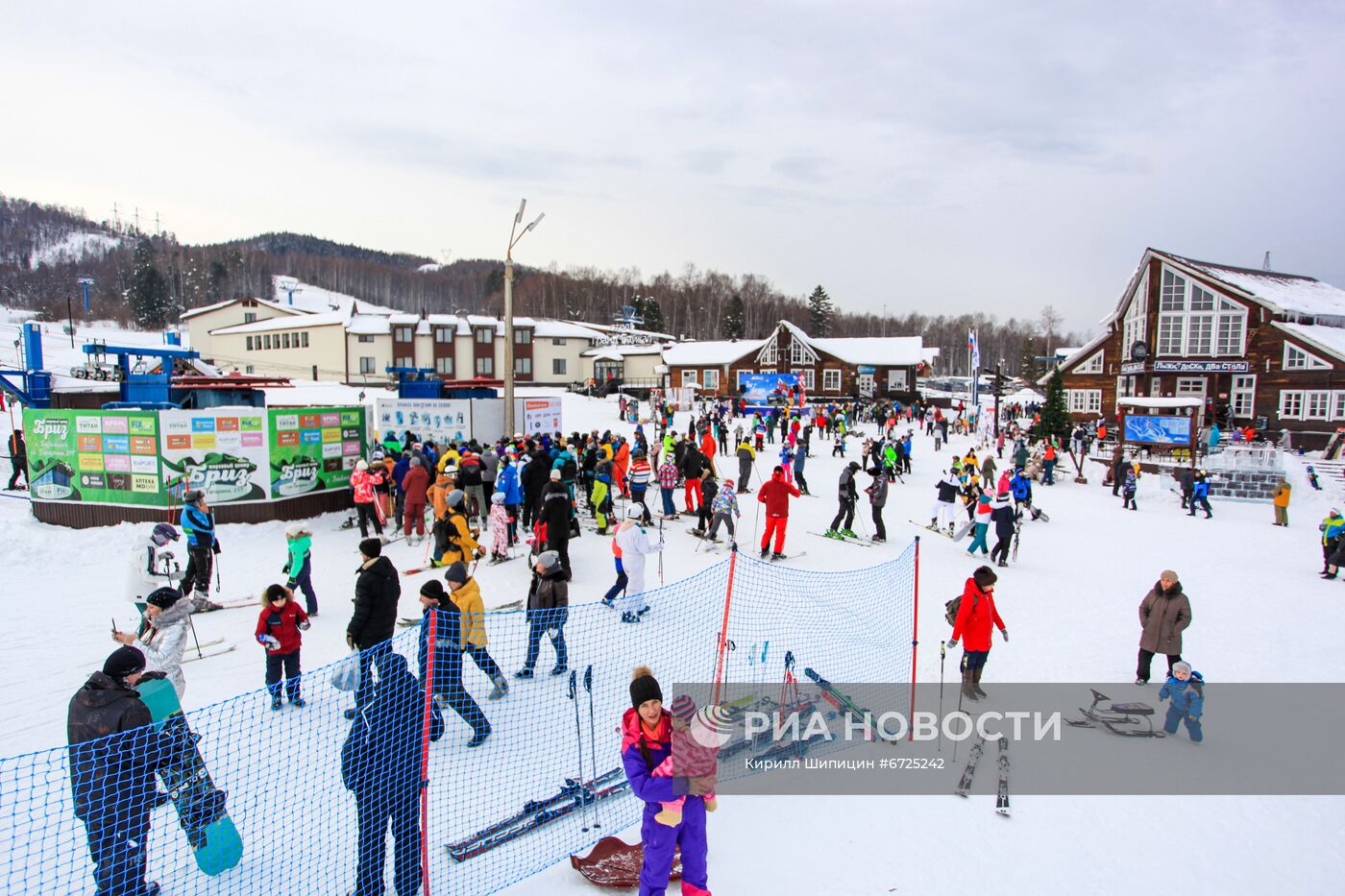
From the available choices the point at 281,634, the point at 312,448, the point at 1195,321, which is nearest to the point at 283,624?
the point at 281,634

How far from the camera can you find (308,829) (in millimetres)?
4504

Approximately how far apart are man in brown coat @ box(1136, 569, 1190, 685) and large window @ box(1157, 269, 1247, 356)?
33.9m

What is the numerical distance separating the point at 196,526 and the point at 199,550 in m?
0.42

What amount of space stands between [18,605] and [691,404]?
30.9m

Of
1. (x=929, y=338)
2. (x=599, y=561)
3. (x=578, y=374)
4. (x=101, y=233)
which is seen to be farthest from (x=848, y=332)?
(x=101, y=233)

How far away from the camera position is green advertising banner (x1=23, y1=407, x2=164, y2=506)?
40.9ft

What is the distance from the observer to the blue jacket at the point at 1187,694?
6051 mm

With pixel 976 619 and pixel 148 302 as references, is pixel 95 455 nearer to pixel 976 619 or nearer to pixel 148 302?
pixel 976 619

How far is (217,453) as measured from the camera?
12703 mm

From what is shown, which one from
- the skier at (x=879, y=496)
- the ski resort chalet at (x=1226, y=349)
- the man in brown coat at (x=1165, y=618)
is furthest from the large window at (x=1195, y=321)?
the man in brown coat at (x=1165, y=618)

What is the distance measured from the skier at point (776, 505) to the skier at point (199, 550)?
7844 mm

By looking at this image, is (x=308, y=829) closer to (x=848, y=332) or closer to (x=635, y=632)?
(x=635, y=632)

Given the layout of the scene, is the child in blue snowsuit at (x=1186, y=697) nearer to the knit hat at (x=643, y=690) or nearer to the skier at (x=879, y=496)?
the knit hat at (x=643, y=690)

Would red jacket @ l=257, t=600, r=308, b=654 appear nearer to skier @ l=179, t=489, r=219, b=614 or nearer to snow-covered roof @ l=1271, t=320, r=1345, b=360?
skier @ l=179, t=489, r=219, b=614
